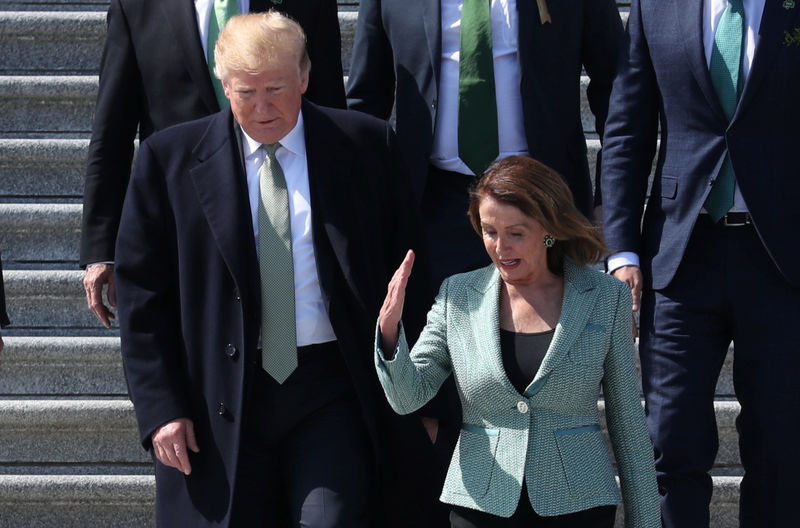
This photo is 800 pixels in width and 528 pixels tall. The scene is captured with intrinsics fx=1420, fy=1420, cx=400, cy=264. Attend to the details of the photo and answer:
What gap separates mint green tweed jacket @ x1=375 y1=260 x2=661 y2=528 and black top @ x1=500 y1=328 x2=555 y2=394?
0.04 metres

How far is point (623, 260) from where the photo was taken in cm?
378

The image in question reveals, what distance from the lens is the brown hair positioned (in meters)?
3.10

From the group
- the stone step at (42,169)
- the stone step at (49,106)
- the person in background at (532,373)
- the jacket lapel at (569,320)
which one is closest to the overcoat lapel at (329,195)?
the person in background at (532,373)

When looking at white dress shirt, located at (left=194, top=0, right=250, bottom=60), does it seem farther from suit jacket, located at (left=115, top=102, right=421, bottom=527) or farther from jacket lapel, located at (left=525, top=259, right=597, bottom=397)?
jacket lapel, located at (left=525, top=259, right=597, bottom=397)

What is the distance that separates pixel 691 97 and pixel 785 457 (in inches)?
37.5

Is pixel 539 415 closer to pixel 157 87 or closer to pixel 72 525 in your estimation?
pixel 157 87

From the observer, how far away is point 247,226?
3.30m

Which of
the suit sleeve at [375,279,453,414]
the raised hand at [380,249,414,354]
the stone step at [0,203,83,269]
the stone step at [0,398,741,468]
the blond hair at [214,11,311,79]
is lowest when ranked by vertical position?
the stone step at [0,398,741,468]

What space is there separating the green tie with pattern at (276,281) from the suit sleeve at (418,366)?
11.1 inches

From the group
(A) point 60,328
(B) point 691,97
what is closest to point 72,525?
(A) point 60,328

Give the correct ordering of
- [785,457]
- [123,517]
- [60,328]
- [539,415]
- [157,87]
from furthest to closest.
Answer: [60,328] < [123,517] < [157,87] < [785,457] < [539,415]

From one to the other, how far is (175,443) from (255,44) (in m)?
0.94

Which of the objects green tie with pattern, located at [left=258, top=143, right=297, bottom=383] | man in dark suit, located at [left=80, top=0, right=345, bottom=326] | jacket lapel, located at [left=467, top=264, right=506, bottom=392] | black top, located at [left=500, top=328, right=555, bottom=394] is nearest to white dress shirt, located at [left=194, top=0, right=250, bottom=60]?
man in dark suit, located at [left=80, top=0, right=345, bottom=326]

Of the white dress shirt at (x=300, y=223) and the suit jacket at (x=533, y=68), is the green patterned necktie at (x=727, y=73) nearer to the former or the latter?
the suit jacket at (x=533, y=68)
